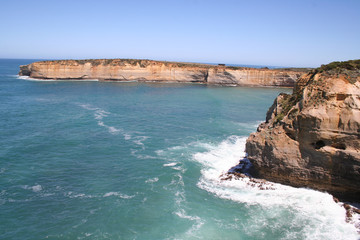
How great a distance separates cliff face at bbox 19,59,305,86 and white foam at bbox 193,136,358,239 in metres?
67.7

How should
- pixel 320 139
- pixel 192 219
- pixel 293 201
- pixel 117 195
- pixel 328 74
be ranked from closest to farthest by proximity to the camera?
pixel 192 219 < pixel 320 139 < pixel 293 201 < pixel 328 74 < pixel 117 195

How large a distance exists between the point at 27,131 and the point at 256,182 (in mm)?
26749

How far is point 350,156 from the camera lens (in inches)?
686

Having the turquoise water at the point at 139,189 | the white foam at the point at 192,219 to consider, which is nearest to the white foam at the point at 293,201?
the turquoise water at the point at 139,189

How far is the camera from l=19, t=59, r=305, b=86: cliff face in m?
87.1

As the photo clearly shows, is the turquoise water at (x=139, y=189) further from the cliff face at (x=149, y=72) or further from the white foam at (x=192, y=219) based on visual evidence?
the cliff face at (x=149, y=72)

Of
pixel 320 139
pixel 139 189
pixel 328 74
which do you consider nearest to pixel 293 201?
pixel 320 139

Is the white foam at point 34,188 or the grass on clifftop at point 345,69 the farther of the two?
the white foam at point 34,188

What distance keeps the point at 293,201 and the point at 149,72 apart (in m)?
79.4

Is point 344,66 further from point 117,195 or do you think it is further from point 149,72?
point 149,72

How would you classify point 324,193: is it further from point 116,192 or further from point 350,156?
point 116,192

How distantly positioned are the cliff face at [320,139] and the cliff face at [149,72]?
68.7 m

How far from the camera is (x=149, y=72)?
306 feet

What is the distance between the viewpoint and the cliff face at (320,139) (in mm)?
17453
